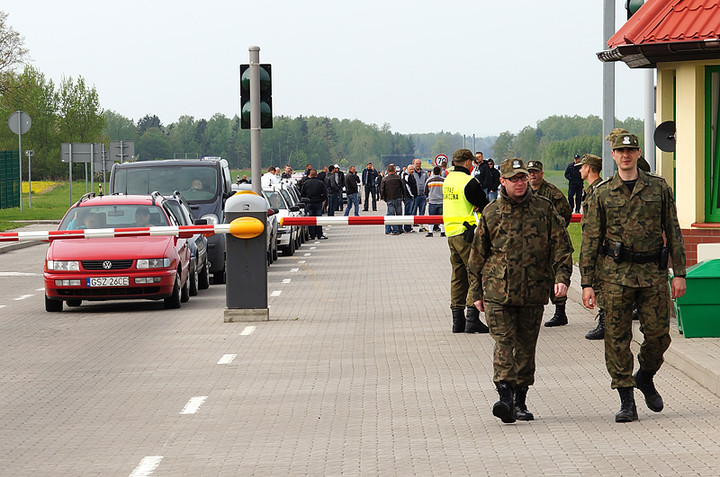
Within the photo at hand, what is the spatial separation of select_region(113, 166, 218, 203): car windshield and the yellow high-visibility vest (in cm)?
988

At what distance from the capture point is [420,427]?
8.28 meters

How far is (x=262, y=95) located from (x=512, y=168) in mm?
7476

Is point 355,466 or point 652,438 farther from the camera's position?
point 652,438

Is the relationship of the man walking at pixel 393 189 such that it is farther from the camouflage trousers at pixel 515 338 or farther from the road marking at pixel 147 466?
the road marking at pixel 147 466

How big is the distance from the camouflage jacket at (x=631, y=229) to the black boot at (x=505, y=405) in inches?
33.3

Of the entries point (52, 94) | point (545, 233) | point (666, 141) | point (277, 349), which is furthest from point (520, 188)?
point (52, 94)

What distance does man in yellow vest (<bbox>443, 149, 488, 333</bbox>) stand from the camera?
1353cm

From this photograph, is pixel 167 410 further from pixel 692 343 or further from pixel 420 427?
pixel 692 343

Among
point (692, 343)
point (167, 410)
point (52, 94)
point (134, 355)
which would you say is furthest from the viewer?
point (52, 94)

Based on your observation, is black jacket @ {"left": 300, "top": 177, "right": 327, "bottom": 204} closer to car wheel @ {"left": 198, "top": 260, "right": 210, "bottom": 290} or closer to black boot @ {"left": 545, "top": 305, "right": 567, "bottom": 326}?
car wheel @ {"left": 198, "top": 260, "right": 210, "bottom": 290}

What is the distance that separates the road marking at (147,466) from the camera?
7.05 metres

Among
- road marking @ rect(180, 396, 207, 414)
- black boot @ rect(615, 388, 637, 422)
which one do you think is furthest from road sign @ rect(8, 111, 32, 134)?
black boot @ rect(615, 388, 637, 422)

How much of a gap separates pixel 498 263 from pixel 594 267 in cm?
62

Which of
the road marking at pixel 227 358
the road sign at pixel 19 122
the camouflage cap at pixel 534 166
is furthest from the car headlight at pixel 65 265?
the road sign at pixel 19 122
